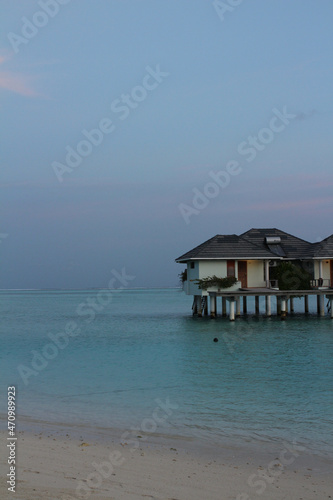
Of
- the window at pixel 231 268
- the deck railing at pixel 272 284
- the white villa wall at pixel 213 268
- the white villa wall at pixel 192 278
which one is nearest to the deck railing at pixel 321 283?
the deck railing at pixel 272 284

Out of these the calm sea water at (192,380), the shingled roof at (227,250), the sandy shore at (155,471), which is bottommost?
the calm sea water at (192,380)

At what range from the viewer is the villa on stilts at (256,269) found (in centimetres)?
3903

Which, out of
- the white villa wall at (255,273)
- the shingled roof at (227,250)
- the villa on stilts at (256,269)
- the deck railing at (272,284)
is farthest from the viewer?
the white villa wall at (255,273)

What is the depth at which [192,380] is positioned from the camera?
819 inches

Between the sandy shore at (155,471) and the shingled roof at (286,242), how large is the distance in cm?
3201

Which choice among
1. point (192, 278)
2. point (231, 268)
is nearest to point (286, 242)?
point (231, 268)

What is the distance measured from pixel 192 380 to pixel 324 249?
22910 mm

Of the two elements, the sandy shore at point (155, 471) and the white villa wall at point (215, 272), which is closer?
the sandy shore at point (155, 471)

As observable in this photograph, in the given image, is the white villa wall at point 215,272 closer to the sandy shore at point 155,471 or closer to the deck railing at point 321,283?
the deck railing at point 321,283

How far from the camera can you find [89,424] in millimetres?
13648

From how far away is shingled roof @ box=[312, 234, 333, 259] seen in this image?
40.4m

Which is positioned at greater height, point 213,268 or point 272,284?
point 213,268

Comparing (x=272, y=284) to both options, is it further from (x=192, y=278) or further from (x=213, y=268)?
(x=192, y=278)

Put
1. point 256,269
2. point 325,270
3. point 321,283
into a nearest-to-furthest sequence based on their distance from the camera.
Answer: point 256,269, point 321,283, point 325,270
